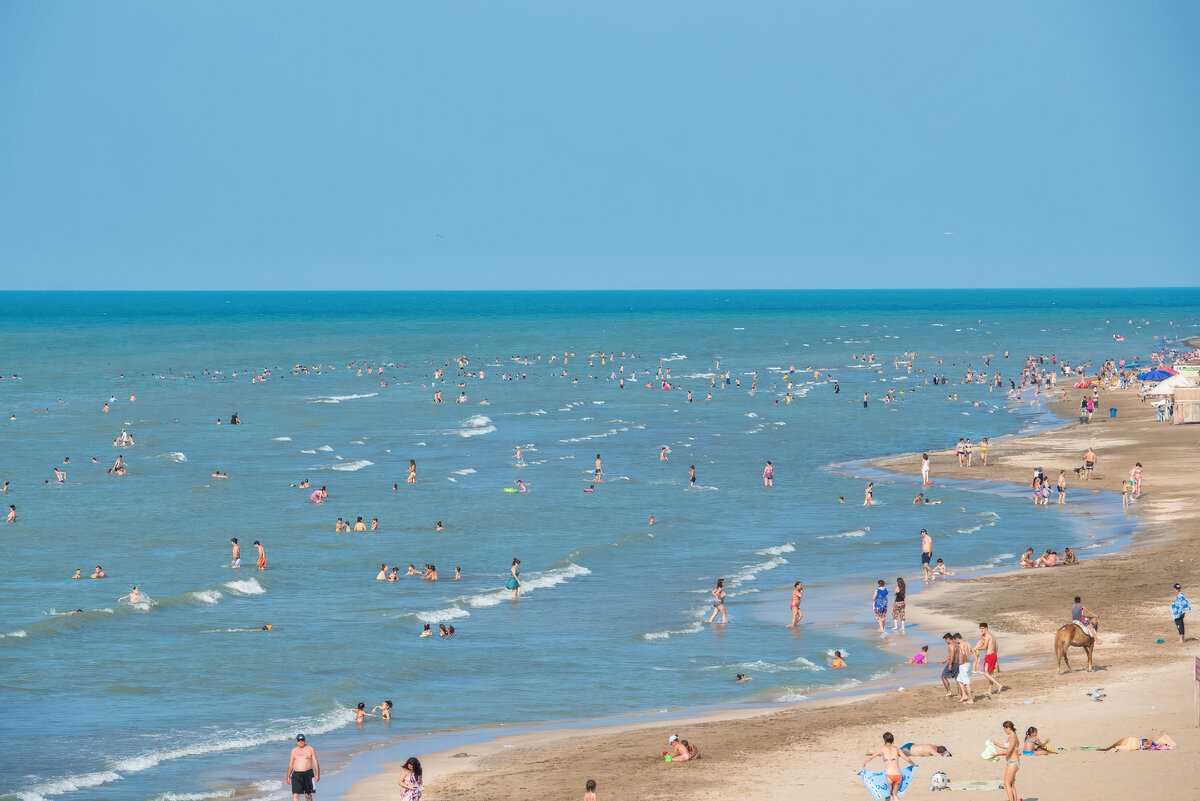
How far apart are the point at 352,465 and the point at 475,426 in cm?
1585

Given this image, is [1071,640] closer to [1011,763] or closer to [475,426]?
[1011,763]

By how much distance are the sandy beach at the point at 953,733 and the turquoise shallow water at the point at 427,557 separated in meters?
2.12

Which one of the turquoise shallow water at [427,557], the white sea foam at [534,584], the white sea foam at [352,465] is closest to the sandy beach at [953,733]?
the turquoise shallow water at [427,557]

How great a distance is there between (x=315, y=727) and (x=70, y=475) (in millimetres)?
37962

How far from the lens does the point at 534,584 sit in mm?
35688

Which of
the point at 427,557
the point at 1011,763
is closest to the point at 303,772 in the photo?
the point at 1011,763

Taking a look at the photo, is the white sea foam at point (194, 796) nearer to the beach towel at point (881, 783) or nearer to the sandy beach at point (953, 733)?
the sandy beach at point (953, 733)

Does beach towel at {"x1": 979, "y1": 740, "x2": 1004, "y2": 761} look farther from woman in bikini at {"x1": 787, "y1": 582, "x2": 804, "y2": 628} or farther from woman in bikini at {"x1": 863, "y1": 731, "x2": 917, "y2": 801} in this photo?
woman in bikini at {"x1": 787, "y1": 582, "x2": 804, "y2": 628}

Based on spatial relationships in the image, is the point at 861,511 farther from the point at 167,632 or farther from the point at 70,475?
the point at 70,475

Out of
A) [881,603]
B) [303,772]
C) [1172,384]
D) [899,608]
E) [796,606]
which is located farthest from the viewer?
[1172,384]

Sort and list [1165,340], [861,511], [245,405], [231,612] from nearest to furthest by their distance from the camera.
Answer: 1. [231,612]
2. [861,511]
3. [245,405]
4. [1165,340]

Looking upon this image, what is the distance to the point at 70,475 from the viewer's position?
56.8 m

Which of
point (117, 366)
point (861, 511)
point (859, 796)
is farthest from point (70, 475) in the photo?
point (117, 366)

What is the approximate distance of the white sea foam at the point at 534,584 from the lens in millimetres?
33625
